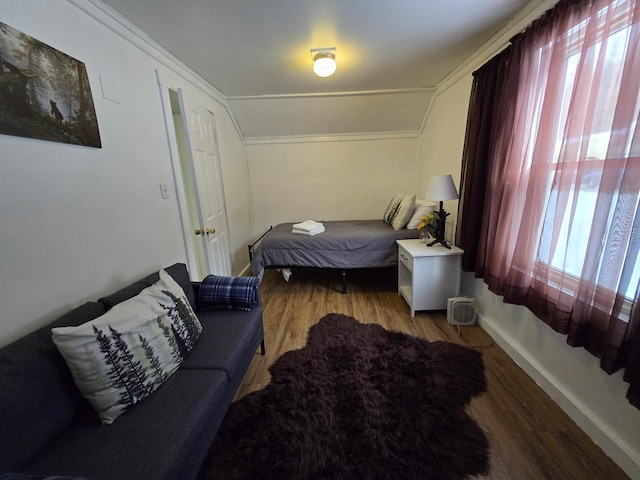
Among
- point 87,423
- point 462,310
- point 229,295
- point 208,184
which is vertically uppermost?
point 208,184

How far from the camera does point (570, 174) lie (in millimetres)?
1282

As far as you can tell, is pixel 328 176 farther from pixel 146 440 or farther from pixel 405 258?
pixel 146 440

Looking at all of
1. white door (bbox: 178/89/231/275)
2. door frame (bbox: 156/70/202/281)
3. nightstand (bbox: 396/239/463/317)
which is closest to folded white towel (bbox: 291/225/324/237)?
white door (bbox: 178/89/231/275)

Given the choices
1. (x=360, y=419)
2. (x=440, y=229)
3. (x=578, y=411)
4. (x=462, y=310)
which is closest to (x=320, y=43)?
(x=440, y=229)

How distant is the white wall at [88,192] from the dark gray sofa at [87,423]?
0.21 metres

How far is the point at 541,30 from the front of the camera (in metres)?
1.46

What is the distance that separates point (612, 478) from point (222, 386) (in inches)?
68.1

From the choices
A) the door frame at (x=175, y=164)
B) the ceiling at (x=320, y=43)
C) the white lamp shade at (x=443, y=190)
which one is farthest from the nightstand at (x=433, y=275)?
the door frame at (x=175, y=164)

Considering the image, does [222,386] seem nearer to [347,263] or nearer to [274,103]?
[347,263]

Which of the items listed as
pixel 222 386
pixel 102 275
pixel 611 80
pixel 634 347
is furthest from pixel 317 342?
pixel 611 80

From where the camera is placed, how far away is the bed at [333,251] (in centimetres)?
291

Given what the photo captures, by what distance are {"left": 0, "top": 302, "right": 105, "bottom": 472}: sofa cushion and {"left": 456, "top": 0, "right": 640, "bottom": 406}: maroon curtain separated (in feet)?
6.99

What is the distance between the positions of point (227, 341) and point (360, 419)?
84cm

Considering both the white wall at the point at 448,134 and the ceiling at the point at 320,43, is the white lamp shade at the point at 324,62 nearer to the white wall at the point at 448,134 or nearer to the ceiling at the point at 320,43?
the ceiling at the point at 320,43
